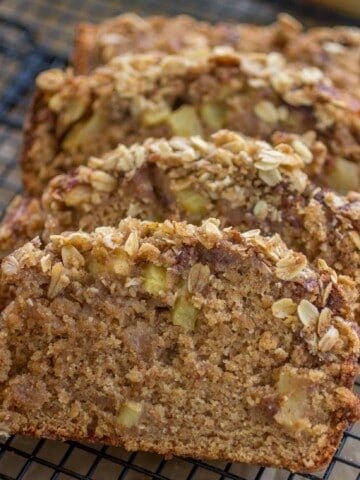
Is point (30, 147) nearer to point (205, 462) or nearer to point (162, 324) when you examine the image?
point (162, 324)

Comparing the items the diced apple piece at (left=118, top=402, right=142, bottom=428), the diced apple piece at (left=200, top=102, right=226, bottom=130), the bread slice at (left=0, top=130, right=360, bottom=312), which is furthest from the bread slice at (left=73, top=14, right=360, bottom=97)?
the diced apple piece at (left=118, top=402, right=142, bottom=428)

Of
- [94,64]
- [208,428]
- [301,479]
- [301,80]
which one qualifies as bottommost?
[301,479]

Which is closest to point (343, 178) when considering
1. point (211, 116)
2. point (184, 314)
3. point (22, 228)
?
point (211, 116)

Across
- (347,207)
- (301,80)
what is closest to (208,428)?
(347,207)

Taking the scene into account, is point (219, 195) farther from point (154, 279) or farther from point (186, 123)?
point (186, 123)

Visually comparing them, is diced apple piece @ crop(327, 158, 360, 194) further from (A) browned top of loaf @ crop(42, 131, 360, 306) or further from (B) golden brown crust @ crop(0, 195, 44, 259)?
(B) golden brown crust @ crop(0, 195, 44, 259)

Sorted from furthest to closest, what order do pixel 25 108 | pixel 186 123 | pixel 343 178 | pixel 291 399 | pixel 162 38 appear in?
pixel 25 108 < pixel 162 38 < pixel 186 123 < pixel 343 178 < pixel 291 399
